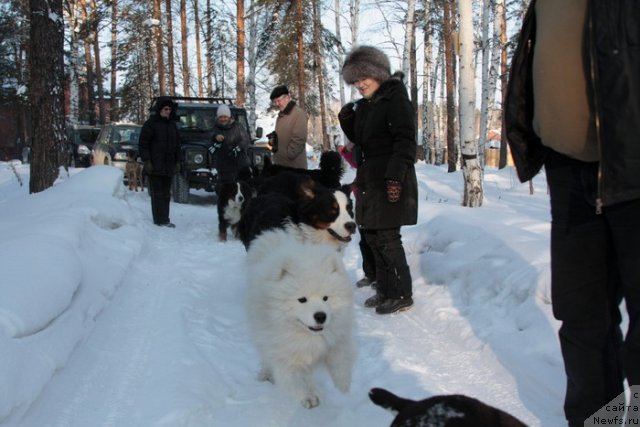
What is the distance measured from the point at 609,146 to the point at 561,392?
1.72 m

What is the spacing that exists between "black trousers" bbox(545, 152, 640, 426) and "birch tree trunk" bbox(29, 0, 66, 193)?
371 inches

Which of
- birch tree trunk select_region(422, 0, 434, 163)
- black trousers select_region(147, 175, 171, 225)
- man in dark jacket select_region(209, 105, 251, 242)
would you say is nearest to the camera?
black trousers select_region(147, 175, 171, 225)

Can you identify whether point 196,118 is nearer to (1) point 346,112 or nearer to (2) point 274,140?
(2) point 274,140

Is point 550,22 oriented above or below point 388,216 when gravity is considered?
above

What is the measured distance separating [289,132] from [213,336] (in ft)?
12.7

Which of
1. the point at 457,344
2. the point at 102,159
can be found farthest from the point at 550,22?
the point at 102,159

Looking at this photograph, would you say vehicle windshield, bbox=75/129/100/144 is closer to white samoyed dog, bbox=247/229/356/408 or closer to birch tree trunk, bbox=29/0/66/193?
birch tree trunk, bbox=29/0/66/193

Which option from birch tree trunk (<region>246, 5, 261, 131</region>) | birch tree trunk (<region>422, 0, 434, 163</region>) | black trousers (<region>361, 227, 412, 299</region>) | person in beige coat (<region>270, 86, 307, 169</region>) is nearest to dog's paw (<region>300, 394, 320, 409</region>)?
black trousers (<region>361, 227, 412, 299</region>)

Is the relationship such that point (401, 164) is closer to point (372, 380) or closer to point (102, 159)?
point (372, 380)

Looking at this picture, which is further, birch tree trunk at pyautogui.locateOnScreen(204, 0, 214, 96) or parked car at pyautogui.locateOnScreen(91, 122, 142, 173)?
birch tree trunk at pyautogui.locateOnScreen(204, 0, 214, 96)

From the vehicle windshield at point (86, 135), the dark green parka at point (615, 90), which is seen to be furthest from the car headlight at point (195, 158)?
the vehicle windshield at point (86, 135)

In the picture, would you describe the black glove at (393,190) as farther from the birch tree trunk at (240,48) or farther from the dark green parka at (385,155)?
the birch tree trunk at (240,48)

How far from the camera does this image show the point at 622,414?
2053 mm

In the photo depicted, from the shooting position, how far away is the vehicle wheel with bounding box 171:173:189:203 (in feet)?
40.0
